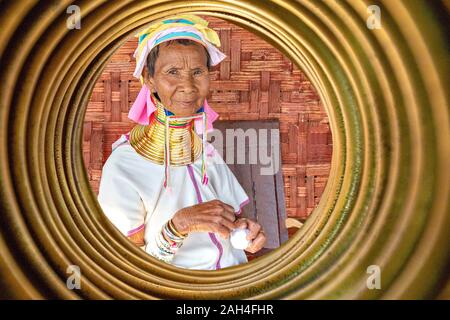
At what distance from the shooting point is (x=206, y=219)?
1001mm

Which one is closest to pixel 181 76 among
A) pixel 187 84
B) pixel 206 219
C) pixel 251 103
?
pixel 187 84

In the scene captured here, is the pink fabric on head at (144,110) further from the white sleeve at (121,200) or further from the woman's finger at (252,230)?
the woman's finger at (252,230)

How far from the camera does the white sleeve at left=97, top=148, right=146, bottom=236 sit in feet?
3.35

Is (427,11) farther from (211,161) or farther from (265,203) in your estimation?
(265,203)

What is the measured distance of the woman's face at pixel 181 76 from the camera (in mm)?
1063

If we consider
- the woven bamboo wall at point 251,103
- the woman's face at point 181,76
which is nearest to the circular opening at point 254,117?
the woven bamboo wall at point 251,103

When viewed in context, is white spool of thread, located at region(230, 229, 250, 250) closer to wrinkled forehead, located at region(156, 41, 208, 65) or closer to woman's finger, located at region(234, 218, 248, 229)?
woman's finger, located at region(234, 218, 248, 229)

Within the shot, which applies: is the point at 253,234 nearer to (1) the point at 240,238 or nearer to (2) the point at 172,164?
(1) the point at 240,238

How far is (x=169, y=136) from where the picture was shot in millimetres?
1070

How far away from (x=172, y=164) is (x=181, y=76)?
16 cm

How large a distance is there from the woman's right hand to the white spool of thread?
1cm

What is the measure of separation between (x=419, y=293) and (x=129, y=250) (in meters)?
0.44

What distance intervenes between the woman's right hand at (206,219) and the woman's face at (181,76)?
18 centimetres

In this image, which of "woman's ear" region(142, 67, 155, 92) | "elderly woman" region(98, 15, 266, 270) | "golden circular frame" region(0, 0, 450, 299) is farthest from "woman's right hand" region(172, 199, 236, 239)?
"golden circular frame" region(0, 0, 450, 299)
